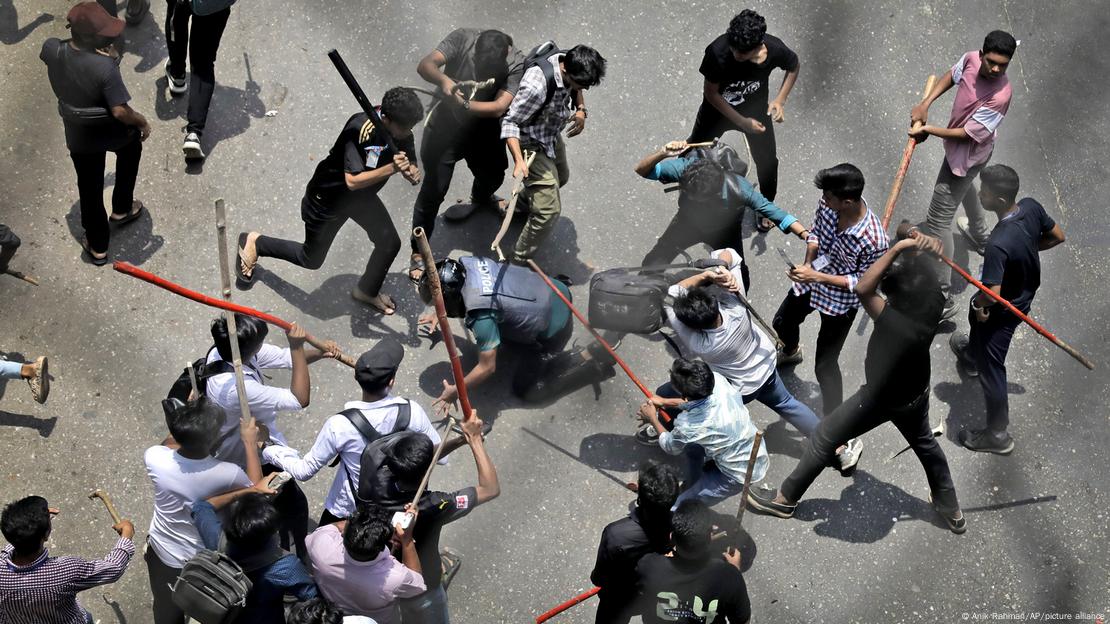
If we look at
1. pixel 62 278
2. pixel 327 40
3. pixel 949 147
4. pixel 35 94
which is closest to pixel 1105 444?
pixel 949 147

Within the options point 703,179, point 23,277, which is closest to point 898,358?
point 703,179

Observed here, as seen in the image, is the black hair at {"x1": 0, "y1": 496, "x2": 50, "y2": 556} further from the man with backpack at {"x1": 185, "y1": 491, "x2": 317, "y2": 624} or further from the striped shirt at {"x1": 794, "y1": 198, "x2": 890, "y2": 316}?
the striped shirt at {"x1": 794, "y1": 198, "x2": 890, "y2": 316}

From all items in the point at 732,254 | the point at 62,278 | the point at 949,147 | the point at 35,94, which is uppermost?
the point at 949,147

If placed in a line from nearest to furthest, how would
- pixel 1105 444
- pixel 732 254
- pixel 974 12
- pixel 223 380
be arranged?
pixel 223 380, pixel 732 254, pixel 1105 444, pixel 974 12

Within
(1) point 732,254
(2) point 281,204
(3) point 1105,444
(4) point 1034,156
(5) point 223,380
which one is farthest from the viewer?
(4) point 1034,156

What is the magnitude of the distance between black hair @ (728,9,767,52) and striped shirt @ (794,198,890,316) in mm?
1036

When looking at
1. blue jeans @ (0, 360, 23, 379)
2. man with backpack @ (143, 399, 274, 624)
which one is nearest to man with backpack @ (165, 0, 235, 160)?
blue jeans @ (0, 360, 23, 379)

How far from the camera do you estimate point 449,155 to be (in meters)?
5.95

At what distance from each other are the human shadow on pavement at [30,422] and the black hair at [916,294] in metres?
4.53

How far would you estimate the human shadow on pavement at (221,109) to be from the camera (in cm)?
675

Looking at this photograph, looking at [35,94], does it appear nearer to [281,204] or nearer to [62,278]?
[62,278]

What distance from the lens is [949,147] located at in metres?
6.07

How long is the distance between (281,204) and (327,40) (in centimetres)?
140

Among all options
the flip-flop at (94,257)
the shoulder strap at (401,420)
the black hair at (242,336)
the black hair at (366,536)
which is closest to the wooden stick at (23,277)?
the flip-flop at (94,257)
